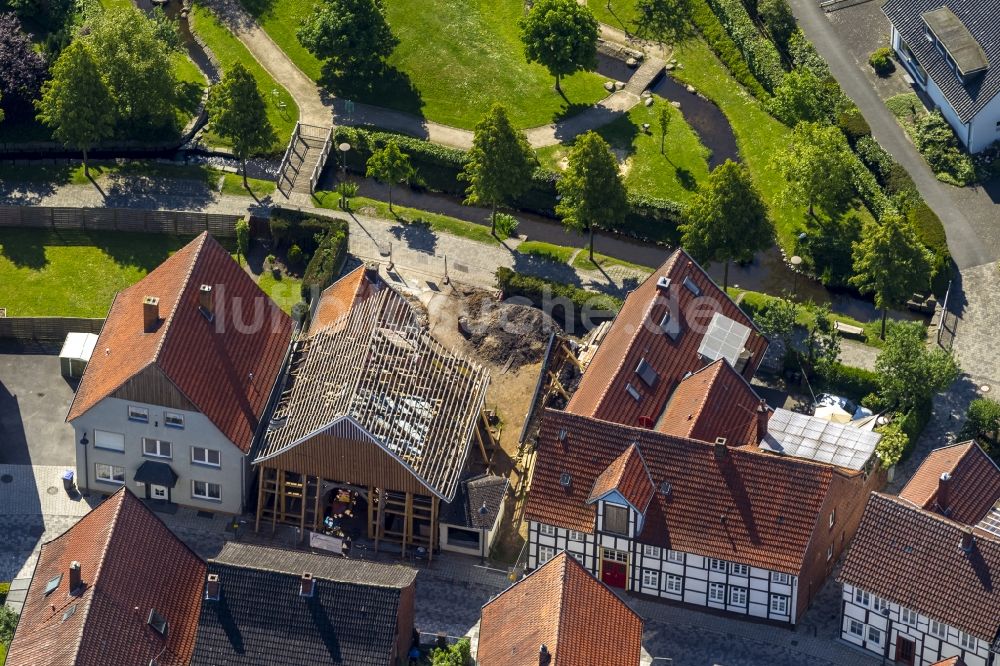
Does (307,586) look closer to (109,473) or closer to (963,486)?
(109,473)

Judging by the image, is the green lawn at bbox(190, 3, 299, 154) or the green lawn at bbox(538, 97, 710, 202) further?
the green lawn at bbox(190, 3, 299, 154)

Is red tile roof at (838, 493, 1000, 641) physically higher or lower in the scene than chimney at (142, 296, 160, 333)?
higher

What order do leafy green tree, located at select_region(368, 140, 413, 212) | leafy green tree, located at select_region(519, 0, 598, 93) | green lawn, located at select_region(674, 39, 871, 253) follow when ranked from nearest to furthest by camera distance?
leafy green tree, located at select_region(368, 140, 413, 212) → green lawn, located at select_region(674, 39, 871, 253) → leafy green tree, located at select_region(519, 0, 598, 93)

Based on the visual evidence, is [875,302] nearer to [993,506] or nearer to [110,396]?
[993,506]

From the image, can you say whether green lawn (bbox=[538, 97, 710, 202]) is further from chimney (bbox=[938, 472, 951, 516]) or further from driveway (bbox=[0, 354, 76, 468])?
driveway (bbox=[0, 354, 76, 468])

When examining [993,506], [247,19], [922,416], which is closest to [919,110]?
[922,416]

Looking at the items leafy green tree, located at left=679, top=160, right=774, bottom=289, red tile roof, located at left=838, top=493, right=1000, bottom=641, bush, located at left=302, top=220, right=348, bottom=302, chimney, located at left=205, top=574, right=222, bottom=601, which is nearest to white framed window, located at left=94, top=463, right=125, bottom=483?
chimney, located at left=205, top=574, right=222, bottom=601

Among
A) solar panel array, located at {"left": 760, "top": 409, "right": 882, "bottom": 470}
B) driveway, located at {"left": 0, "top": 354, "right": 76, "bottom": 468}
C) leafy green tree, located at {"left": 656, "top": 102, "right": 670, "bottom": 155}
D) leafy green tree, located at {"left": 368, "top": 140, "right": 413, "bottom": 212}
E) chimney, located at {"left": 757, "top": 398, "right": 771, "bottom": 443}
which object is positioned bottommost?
driveway, located at {"left": 0, "top": 354, "right": 76, "bottom": 468}
